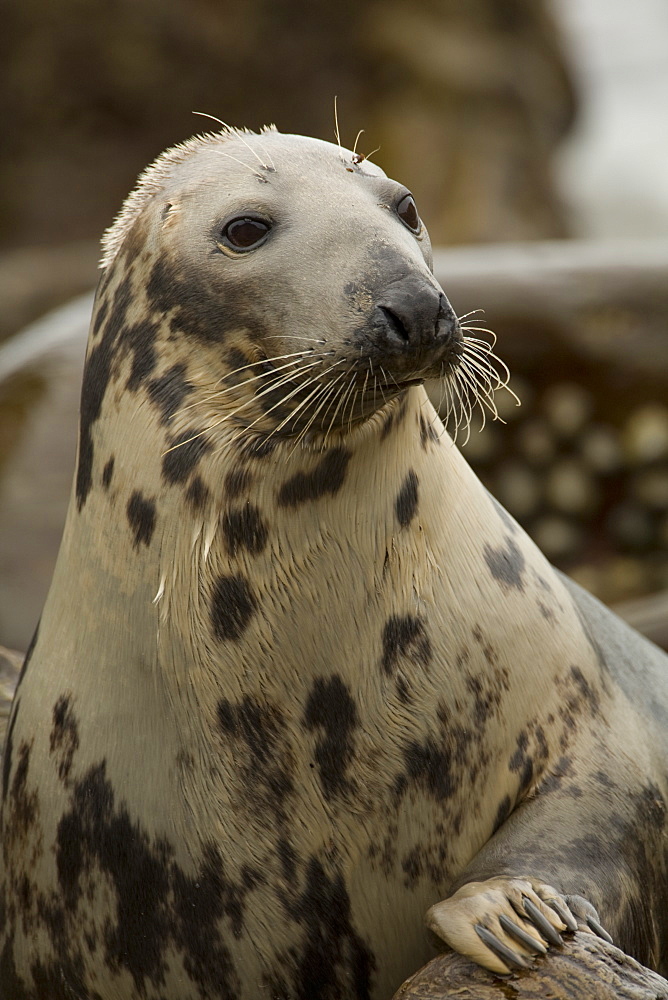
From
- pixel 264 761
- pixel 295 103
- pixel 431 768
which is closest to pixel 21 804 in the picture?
pixel 264 761

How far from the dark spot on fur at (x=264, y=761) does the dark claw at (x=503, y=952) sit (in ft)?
1.15

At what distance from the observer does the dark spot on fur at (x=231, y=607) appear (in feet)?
6.22

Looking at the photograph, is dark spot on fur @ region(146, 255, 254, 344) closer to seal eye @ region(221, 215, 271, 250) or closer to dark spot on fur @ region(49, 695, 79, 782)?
seal eye @ region(221, 215, 271, 250)

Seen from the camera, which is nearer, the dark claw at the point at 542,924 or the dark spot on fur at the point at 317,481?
the dark claw at the point at 542,924

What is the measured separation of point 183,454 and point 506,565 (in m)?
0.57

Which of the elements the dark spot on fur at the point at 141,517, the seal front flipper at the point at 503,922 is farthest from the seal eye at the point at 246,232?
the seal front flipper at the point at 503,922

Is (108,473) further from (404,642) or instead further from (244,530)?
(404,642)

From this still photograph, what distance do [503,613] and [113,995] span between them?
0.84 m

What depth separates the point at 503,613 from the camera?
80.7 inches

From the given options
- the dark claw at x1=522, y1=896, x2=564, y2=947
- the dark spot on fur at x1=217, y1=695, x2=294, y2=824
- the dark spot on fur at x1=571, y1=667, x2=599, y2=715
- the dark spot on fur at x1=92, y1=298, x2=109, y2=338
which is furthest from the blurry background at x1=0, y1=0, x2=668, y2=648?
the dark claw at x1=522, y1=896, x2=564, y2=947

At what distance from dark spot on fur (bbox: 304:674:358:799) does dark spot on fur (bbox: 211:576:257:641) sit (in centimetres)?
16

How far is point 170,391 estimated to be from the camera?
1.91m

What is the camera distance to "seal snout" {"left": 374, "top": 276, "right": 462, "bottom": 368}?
169 centimetres

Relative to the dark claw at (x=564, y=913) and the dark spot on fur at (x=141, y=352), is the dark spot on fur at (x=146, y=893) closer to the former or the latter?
the dark claw at (x=564, y=913)
